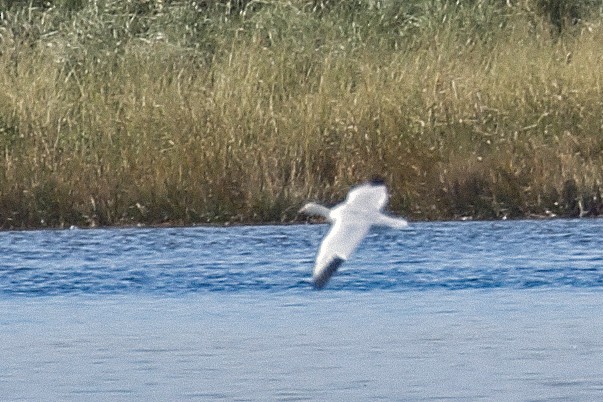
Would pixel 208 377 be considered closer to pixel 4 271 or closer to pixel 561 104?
pixel 4 271

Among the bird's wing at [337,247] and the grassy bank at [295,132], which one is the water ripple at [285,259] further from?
the bird's wing at [337,247]

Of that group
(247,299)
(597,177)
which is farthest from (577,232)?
(247,299)

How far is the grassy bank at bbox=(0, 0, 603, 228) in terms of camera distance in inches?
467

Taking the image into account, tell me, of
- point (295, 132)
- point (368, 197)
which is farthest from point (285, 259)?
point (368, 197)

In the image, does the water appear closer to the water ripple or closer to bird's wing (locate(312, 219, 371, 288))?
the water ripple

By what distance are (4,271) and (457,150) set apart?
9.40ft

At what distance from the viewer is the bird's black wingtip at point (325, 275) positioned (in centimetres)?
678

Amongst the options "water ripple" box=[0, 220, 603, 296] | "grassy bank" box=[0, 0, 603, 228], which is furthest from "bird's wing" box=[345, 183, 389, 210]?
"grassy bank" box=[0, 0, 603, 228]

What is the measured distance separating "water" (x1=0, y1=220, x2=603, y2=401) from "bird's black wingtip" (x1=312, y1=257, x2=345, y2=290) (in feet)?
2.37

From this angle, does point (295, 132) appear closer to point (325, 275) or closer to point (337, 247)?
point (337, 247)

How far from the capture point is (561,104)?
40.1ft

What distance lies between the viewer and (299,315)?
938cm

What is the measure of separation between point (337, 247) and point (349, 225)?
21 cm

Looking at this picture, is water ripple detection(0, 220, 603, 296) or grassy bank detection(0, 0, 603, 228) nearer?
water ripple detection(0, 220, 603, 296)
